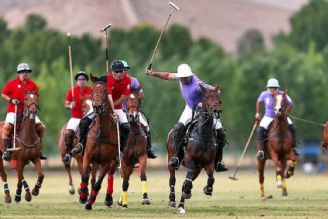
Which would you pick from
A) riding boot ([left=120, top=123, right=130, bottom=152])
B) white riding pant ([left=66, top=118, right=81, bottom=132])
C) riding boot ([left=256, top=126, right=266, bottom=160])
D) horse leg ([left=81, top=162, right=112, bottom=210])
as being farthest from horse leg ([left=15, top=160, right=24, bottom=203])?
riding boot ([left=256, top=126, right=266, bottom=160])

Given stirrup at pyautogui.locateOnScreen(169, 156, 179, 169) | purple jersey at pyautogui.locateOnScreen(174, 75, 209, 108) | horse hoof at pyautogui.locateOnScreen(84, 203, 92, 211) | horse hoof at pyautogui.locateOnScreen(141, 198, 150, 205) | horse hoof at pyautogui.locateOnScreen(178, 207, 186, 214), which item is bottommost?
horse hoof at pyautogui.locateOnScreen(178, 207, 186, 214)

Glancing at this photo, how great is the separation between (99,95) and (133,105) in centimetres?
114

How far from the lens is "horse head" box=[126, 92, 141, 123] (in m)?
26.6

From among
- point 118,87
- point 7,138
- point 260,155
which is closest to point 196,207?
point 118,87

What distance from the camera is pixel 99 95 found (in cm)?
2564

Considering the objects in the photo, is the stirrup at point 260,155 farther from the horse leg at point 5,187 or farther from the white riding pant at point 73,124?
the horse leg at point 5,187

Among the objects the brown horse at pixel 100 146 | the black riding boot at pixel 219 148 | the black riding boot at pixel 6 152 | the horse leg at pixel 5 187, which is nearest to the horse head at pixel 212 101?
the black riding boot at pixel 219 148

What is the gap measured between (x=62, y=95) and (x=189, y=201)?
52.6 m

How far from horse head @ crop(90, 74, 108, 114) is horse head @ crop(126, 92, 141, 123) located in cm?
80

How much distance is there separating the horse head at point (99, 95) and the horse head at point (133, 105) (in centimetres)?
80

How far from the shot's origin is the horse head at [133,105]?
2658 centimetres

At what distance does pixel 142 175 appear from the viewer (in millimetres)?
27750

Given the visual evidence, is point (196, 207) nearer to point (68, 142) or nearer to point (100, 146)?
point (100, 146)

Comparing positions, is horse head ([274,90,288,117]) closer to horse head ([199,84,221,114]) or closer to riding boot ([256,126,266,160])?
riding boot ([256,126,266,160])
